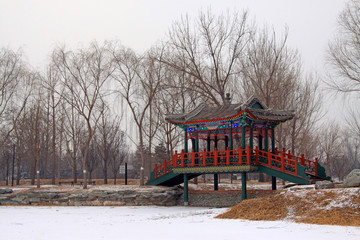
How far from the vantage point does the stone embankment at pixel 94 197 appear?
2517cm

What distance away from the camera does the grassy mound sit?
13.6 m

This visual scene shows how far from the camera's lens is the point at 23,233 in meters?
13.9

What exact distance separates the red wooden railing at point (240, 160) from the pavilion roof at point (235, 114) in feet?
5.64

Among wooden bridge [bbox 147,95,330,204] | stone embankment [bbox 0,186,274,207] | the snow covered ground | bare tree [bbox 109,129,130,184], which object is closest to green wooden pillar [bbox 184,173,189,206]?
wooden bridge [bbox 147,95,330,204]

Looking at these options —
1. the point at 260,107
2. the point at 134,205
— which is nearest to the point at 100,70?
the point at 134,205

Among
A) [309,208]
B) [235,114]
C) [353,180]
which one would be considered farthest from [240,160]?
[309,208]

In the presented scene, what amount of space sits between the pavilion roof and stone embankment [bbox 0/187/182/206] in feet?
14.6

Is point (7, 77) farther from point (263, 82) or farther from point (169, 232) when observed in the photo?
point (169, 232)

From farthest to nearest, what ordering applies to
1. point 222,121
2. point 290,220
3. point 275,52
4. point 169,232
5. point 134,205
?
point 275,52 → point 134,205 → point 222,121 → point 290,220 → point 169,232

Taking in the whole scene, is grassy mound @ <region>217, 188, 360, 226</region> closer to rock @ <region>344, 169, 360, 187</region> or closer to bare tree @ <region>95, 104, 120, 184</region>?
rock @ <region>344, 169, 360, 187</region>

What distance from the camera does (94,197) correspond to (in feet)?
84.9

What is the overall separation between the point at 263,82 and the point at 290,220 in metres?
20.0

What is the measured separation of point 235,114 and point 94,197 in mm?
10025

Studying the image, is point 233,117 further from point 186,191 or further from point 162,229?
point 162,229
